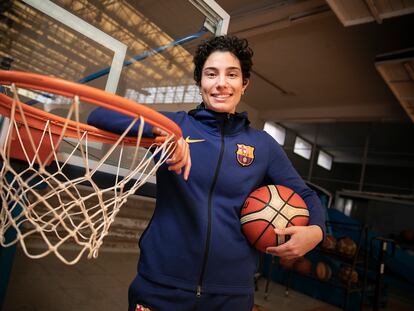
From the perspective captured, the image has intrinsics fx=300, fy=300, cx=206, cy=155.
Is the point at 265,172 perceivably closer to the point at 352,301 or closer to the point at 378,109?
the point at 352,301

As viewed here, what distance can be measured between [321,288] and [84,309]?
122 inches

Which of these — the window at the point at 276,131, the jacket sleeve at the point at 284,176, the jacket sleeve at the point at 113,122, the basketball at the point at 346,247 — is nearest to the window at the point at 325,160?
the window at the point at 276,131

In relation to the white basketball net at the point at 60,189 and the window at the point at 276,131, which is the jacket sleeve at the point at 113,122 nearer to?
the white basketball net at the point at 60,189

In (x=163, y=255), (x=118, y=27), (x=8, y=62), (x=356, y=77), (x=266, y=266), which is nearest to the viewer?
(x=163, y=255)

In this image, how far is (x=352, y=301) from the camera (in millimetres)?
3783

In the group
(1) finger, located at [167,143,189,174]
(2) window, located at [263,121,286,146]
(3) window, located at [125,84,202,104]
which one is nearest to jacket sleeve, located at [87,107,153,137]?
(1) finger, located at [167,143,189,174]

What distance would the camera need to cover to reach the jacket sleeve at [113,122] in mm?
1003

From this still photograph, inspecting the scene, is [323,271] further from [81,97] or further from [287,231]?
[81,97]

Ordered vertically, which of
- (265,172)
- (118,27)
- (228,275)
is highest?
(118,27)

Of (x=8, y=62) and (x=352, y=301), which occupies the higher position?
(x=8, y=62)

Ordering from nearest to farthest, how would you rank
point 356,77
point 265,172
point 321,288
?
point 265,172, point 321,288, point 356,77

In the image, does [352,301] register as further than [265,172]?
Yes

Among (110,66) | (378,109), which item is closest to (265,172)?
(110,66)

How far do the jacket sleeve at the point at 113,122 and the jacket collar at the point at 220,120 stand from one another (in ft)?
1.09
